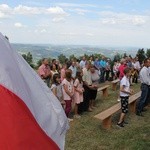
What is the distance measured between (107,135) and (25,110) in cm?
727

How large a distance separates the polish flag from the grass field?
5346 mm

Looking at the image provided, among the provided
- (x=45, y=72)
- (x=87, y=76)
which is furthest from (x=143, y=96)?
(x=45, y=72)

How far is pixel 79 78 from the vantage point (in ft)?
39.9

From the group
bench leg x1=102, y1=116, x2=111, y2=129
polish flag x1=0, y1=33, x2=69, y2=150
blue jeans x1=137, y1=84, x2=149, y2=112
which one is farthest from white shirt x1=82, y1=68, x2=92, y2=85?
polish flag x1=0, y1=33, x2=69, y2=150

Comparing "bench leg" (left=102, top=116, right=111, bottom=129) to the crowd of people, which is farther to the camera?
"bench leg" (left=102, top=116, right=111, bottom=129)

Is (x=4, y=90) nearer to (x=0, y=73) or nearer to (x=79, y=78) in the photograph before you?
(x=0, y=73)

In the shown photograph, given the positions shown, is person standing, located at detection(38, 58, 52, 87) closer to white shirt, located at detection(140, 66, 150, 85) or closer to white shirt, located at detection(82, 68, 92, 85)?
white shirt, located at detection(82, 68, 92, 85)

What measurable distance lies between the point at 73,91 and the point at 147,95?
3089 millimetres

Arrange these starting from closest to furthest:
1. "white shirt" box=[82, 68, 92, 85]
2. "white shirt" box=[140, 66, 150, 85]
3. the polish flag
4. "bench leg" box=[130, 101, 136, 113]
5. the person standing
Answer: the polish flag < "white shirt" box=[140, 66, 150, 85] < "white shirt" box=[82, 68, 92, 85] < "bench leg" box=[130, 101, 136, 113] < the person standing

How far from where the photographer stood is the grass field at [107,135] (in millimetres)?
9320

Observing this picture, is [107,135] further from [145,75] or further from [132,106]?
[132,106]

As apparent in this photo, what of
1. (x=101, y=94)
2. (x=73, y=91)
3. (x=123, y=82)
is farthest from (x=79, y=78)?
(x=101, y=94)

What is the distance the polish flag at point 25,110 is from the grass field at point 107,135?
5346 millimetres

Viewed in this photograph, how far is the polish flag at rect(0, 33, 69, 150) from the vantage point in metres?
3.13
